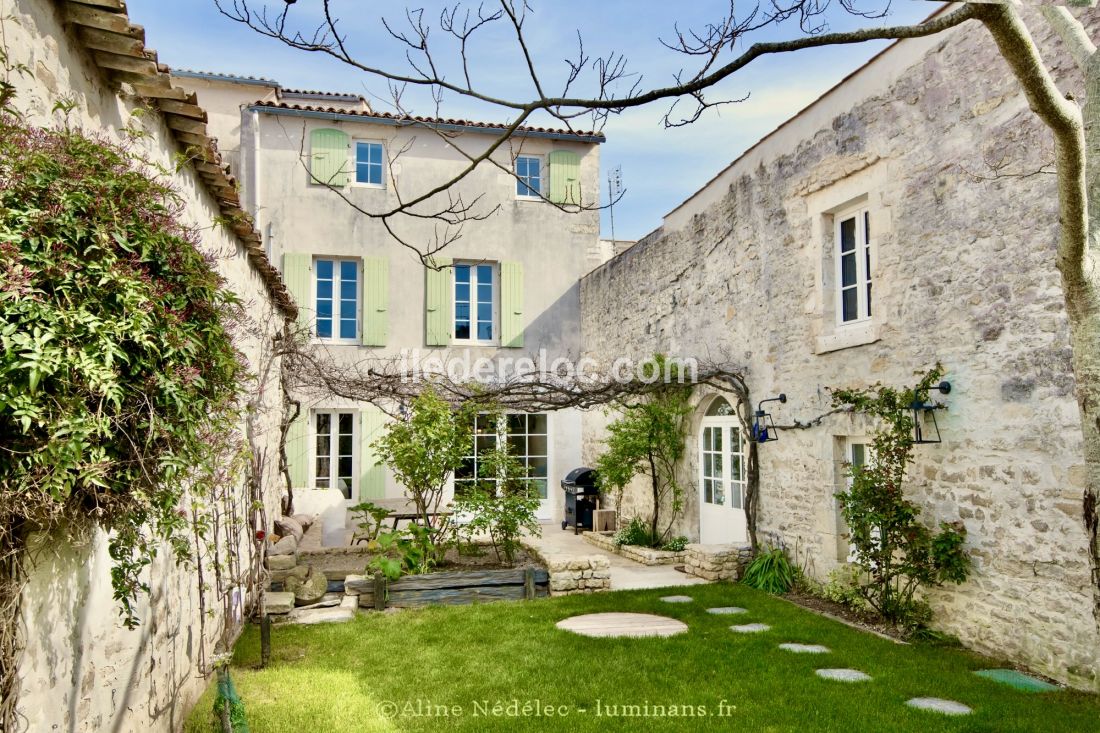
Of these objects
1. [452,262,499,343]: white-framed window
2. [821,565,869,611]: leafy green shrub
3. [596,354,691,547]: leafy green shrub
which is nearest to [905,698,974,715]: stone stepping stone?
[821,565,869,611]: leafy green shrub

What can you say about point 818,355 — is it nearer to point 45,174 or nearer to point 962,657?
point 962,657

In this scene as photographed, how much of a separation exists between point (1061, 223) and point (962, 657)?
3613 millimetres

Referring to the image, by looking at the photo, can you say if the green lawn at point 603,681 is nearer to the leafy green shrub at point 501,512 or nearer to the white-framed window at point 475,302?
the leafy green shrub at point 501,512

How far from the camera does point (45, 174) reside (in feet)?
7.06

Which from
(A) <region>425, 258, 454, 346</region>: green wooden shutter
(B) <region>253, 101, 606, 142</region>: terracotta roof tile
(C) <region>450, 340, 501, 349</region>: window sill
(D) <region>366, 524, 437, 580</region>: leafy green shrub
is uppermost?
(B) <region>253, 101, 606, 142</region>: terracotta roof tile

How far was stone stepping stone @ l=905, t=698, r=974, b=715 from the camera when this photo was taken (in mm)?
4395

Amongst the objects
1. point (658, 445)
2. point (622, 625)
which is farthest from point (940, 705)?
point (658, 445)

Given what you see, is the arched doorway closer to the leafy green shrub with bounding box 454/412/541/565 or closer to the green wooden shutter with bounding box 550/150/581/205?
the leafy green shrub with bounding box 454/412/541/565

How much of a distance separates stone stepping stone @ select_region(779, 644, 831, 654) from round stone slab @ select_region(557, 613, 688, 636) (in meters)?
0.87

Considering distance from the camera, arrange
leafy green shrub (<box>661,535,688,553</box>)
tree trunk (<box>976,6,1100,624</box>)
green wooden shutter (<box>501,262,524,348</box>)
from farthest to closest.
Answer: green wooden shutter (<box>501,262,524,348</box>) → leafy green shrub (<box>661,535,688,553</box>) → tree trunk (<box>976,6,1100,624</box>)

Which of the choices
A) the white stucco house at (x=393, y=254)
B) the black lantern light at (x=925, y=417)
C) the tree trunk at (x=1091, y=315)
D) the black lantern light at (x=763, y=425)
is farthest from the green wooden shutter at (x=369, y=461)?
the tree trunk at (x=1091, y=315)

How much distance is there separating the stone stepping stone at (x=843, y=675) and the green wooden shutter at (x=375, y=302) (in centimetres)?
865

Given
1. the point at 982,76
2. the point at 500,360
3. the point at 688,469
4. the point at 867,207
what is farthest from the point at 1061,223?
the point at 500,360

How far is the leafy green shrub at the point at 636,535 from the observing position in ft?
33.4
